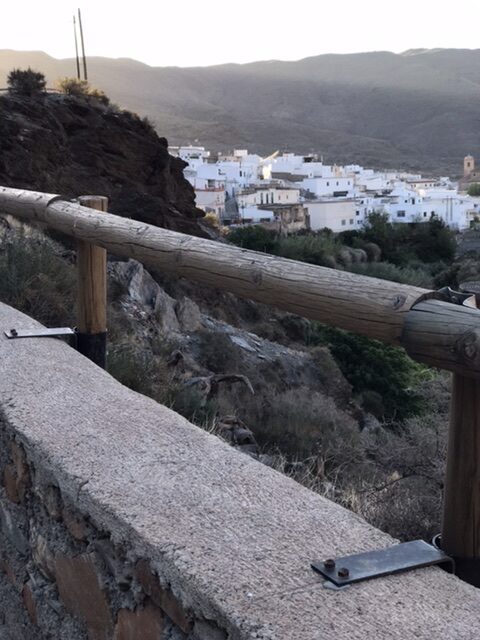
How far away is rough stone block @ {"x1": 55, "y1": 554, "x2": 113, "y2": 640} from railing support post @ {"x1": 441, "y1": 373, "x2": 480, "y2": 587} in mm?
781

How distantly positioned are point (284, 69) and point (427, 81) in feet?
75.5

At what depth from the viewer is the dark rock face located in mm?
14633

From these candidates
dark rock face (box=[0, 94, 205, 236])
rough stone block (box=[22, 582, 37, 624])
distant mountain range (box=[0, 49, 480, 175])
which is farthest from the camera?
distant mountain range (box=[0, 49, 480, 175])

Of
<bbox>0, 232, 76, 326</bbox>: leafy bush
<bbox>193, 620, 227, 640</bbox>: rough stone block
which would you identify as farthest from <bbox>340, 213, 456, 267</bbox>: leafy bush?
<bbox>193, 620, 227, 640</bbox>: rough stone block

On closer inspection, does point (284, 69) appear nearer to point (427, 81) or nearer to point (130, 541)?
point (427, 81)

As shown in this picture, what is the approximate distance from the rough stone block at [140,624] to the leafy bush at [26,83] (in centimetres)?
1654

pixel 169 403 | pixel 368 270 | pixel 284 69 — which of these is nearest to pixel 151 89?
pixel 284 69

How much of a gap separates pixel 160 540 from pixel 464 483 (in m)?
0.61

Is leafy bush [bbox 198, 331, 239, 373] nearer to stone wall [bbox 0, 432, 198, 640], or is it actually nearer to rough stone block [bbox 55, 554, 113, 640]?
stone wall [bbox 0, 432, 198, 640]

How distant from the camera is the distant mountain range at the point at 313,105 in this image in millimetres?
86438

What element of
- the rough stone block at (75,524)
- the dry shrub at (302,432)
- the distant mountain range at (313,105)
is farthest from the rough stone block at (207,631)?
the distant mountain range at (313,105)

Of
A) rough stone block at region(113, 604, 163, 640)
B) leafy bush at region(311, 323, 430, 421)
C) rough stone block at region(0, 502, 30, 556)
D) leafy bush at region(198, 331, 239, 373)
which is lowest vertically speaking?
leafy bush at region(311, 323, 430, 421)

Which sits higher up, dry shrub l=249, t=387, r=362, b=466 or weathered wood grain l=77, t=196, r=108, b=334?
weathered wood grain l=77, t=196, r=108, b=334

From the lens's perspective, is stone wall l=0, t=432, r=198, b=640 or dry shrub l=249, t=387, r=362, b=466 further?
dry shrub l=249, t=387, r=362, b=466
